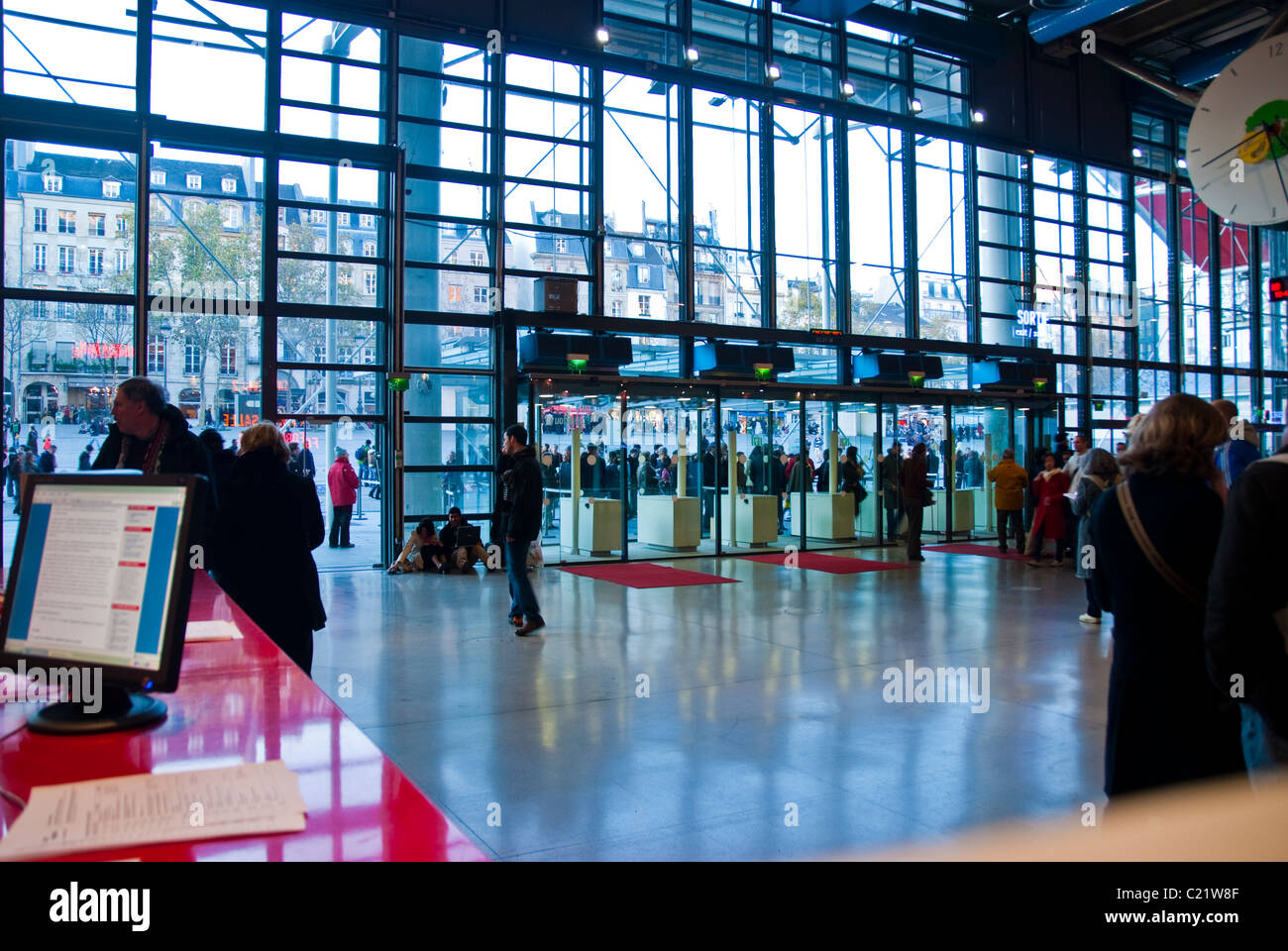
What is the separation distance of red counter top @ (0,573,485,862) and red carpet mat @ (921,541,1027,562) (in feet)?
39.3

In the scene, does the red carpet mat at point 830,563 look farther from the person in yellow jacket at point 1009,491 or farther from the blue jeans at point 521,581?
the blue jeans at point 521,581

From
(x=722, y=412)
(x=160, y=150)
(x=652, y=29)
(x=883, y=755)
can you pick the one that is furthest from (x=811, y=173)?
(x=883, y=755)

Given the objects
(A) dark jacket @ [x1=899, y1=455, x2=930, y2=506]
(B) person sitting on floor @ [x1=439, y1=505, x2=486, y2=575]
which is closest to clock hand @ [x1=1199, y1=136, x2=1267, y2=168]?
(A) dark jacket @ [x1=899, y1=455, x2=930, y2=506]

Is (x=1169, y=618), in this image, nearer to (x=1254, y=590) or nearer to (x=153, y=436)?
(x=1254, y=590)

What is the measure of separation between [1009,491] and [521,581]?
26.0 feet

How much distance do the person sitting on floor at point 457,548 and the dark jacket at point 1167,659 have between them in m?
9.45

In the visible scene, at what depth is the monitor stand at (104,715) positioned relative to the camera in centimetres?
189

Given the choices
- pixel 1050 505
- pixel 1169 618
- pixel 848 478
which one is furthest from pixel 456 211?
pixel 1169 618

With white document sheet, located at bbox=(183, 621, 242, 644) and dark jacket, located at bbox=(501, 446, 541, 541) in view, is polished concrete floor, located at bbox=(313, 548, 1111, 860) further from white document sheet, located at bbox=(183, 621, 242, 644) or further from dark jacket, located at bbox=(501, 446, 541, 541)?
white document sheet, located at bbox=(183, 621, 242, 644)

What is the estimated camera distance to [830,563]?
1248 centimetres

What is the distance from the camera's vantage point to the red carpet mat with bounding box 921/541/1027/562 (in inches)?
513

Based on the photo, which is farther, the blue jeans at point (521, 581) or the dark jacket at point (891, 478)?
the dark jacket at point (891, 478)

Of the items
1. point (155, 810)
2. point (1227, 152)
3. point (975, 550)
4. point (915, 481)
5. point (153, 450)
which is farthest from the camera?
point (975, 550)

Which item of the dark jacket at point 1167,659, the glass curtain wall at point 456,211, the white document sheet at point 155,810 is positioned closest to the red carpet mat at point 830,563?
the glass curtain wall at point 456,211
